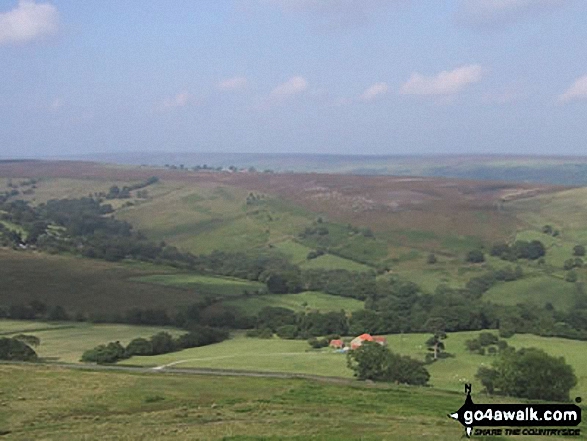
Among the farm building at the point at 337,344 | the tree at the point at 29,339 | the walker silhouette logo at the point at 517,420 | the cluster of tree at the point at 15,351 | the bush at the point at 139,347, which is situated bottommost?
the farm building at the point at 337,344

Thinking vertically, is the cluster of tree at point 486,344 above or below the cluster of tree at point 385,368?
below

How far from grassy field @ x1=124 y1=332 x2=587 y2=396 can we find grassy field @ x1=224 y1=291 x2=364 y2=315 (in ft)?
52.1

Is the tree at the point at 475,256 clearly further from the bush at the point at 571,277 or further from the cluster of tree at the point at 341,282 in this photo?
the cluster of tree at the point at 341,282

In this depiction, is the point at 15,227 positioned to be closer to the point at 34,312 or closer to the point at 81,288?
the point at 81,288

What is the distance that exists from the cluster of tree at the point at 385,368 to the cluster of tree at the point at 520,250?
286ft

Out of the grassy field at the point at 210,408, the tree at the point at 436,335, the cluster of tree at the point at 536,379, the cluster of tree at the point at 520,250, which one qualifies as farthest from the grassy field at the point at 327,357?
the cluster of tree at the point at 520,250

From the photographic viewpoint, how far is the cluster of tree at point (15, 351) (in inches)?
2872

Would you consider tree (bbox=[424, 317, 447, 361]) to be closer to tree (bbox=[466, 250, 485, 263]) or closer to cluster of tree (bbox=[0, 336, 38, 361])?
cluster of tree (bbox=[0, 336, 38, 361])

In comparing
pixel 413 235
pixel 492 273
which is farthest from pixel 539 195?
pixel 492 273

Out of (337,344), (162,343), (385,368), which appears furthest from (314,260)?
(385,368)

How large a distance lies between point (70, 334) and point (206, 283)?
3511 cm

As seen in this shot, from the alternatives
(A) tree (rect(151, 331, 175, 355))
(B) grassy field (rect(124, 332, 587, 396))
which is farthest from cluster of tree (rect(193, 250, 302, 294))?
(A) tree (rect(151, 331, 175, 355))

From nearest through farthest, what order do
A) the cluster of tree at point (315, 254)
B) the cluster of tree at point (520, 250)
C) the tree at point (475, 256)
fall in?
the cluster of tree at point (520, 250), the tree at point (475, 256), the cluster of tree at point (315, 254)

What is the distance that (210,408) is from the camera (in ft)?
145
